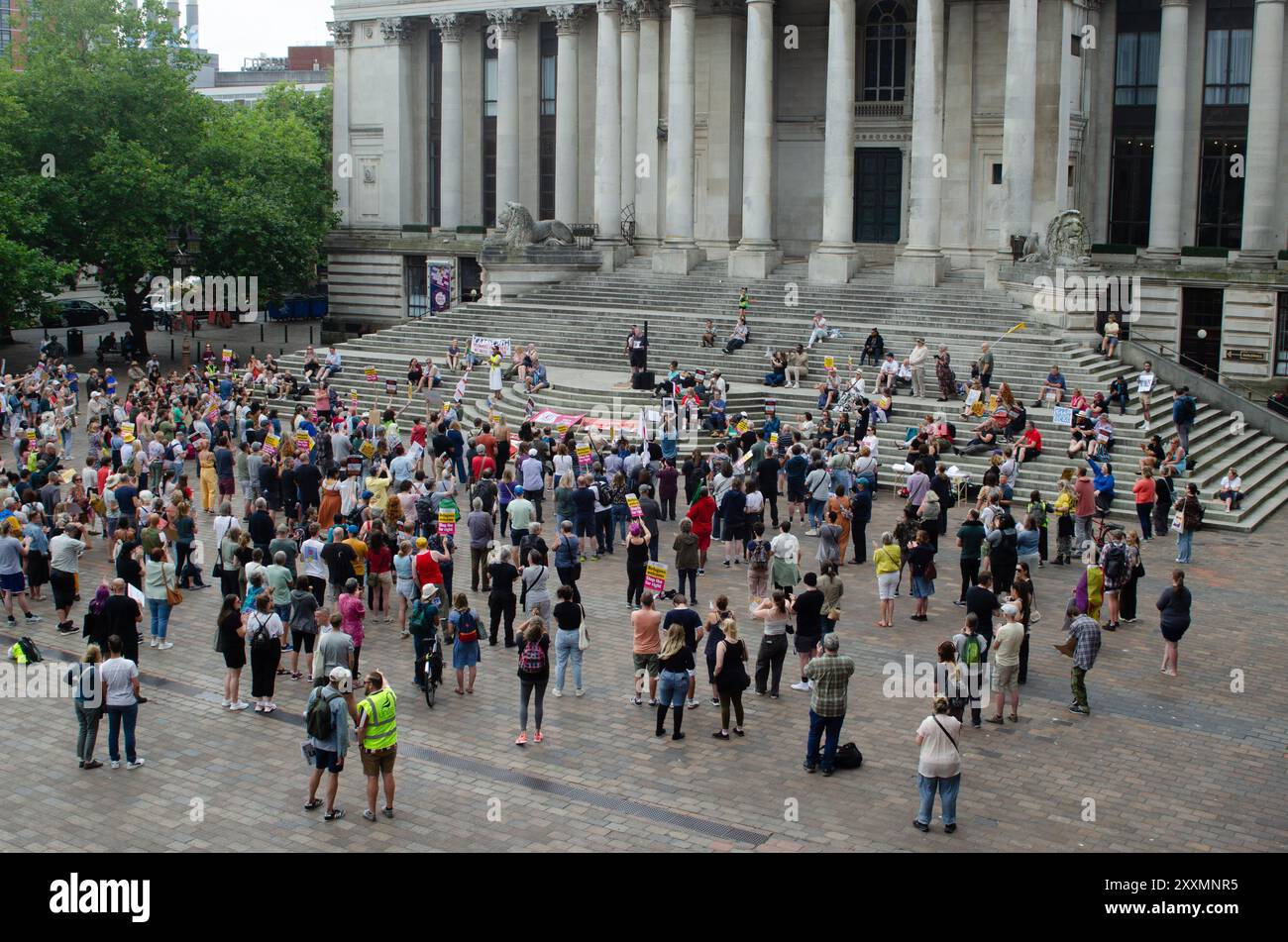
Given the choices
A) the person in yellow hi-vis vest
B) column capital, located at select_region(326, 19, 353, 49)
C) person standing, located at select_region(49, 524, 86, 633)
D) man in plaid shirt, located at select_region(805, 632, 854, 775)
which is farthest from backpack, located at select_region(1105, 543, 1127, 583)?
column capital, located at select_region(326, 19, 353, 49)

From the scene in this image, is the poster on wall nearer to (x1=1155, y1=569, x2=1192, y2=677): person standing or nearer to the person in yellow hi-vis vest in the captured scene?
(x1=1155, y1=569, x2=1192, y2=677): person standing

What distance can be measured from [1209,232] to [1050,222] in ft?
25.2

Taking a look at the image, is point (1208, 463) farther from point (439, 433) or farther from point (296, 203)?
point (296, 203)

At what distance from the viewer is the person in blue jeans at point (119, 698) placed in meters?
17.8

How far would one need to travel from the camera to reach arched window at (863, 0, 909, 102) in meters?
51.6

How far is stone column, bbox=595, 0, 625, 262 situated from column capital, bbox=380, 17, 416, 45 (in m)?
10.5

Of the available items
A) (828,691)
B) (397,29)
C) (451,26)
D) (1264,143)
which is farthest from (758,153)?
(828,691)

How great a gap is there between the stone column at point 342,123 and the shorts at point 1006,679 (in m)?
49.1

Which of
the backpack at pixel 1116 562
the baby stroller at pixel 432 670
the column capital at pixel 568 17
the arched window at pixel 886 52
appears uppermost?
the column capital at pixel 568 17

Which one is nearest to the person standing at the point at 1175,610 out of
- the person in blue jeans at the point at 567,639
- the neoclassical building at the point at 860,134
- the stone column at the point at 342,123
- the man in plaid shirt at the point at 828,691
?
the man in plaid shirt at the point at 828,691

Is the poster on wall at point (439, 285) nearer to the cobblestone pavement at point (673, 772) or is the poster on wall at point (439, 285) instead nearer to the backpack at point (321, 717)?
the cobblestone pavement at point (673, 772)

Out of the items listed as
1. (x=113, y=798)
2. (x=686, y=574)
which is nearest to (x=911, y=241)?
(x=686, y=574)

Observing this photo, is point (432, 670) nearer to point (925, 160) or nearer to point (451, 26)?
point (925, 160)

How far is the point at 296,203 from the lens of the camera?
59.8m
